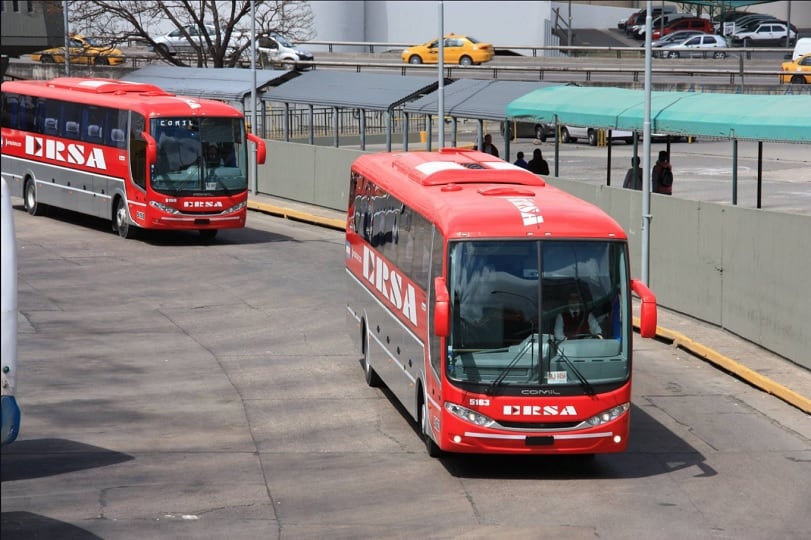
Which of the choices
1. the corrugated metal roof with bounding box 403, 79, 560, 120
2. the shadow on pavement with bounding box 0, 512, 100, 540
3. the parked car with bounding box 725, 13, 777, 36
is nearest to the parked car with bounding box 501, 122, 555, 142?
the corrugated metal roof with bounding box 403, 79, 560, 120

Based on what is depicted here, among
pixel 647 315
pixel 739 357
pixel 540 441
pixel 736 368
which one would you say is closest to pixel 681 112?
pixel 739 357

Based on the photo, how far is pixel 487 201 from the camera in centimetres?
1427

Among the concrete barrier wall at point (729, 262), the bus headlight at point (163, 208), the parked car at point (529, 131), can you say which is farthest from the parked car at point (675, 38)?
the bus headlight at point (163, 208)

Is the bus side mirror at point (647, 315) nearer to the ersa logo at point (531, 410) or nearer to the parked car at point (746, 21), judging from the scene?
the ersa logo at point (531, 410)

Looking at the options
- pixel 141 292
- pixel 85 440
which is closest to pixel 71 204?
pixel 141 292

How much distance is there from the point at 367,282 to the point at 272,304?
584 cm

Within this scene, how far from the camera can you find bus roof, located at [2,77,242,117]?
2941 centimetres

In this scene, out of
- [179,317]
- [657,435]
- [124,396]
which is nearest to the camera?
[657,435]

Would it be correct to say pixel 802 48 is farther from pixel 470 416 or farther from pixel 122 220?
pixel 470 416

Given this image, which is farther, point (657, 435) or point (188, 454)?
point (657, 435)

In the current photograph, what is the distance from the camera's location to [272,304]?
23406 millimetres

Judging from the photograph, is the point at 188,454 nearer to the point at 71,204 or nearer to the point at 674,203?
the point at 674,203

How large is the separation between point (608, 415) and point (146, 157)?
17964 mm

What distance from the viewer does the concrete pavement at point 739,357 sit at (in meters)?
17.9
